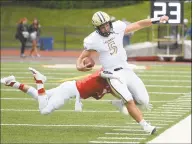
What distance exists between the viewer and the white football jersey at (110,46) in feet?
41.5

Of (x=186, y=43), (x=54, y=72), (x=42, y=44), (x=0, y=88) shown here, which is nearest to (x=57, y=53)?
(x=42, y=44)

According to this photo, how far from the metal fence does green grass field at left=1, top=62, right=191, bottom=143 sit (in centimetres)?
2209

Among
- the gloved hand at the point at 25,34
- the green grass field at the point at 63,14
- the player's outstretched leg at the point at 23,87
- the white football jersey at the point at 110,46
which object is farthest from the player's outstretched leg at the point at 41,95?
the green grass field at the point at 63,14

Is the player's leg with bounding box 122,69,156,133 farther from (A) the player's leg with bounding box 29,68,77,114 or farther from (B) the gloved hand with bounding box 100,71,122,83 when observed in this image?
(A) the player's leg with bounding box 29,68,77,114

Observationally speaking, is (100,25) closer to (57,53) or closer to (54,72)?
(54,72)

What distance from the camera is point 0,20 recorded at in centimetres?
5191

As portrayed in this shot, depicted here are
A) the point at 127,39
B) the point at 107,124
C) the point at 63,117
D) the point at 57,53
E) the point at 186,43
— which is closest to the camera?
the point at 107,124

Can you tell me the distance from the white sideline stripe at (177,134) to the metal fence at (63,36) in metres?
28.9

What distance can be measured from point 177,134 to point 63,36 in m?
33.1

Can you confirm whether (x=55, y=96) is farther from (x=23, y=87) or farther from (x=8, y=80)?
(x=8, y=80)

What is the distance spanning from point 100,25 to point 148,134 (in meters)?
1.77

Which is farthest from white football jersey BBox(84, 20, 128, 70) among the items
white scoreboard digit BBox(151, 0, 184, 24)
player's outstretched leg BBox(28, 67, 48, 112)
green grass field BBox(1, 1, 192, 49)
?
green grass field BBox(1, 1, 192, 49)

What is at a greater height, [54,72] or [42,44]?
[54,72]

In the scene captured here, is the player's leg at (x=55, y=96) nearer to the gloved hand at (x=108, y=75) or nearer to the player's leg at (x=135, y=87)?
the gloved hand at (x=108, y=75)
